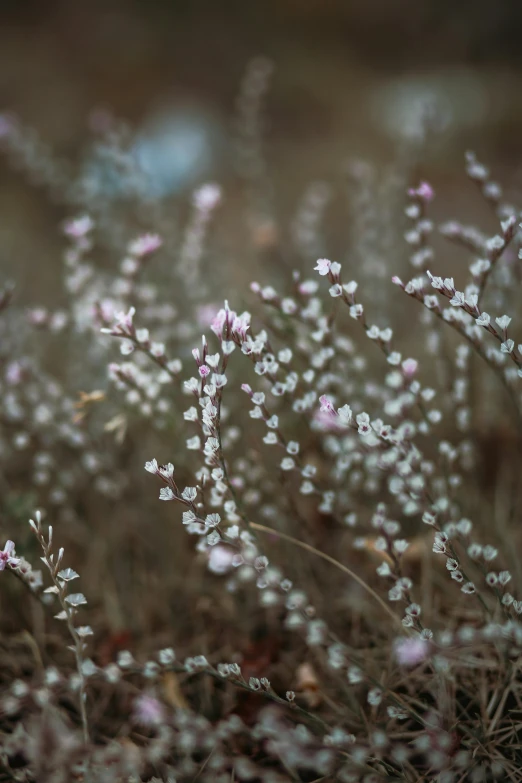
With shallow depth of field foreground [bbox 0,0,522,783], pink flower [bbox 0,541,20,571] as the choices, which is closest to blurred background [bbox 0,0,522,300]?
shallow depth of field foreground [bbox 0,0,522,783]

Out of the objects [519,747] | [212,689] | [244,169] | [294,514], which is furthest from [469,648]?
[244,169]

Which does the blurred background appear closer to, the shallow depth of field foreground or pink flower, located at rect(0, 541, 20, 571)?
the shallow depth of field foreground

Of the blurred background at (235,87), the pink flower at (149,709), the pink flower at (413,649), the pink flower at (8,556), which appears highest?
the blurred background at (235,87)

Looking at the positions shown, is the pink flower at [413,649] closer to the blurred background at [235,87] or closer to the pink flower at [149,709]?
the pink flower at [149,709]

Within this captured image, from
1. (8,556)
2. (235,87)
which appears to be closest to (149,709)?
(8,556)

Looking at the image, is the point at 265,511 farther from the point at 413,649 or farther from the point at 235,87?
the point at 235,87

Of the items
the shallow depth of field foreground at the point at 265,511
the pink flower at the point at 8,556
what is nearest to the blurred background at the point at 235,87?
the shallow depth of field foreground at the point at 265,511
